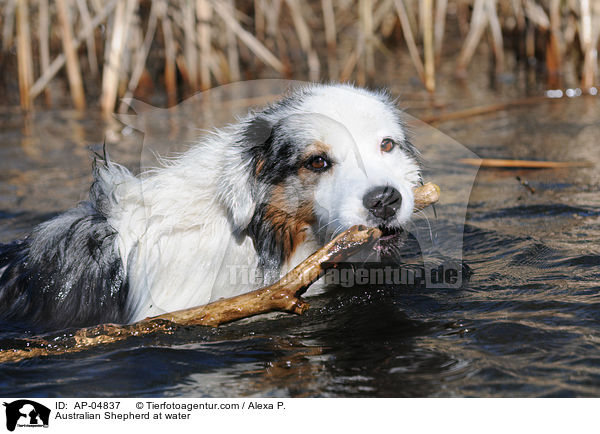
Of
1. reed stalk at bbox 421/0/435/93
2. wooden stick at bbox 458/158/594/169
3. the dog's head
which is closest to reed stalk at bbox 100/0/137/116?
reed stalk at bbox 421/0/435/93

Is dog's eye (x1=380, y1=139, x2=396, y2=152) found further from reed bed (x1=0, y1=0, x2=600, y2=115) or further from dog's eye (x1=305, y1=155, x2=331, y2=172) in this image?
reed bed (x1=0, y1=0, x2=600, y2=115)

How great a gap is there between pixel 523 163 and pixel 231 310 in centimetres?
353

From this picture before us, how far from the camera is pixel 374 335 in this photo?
3.18 metres

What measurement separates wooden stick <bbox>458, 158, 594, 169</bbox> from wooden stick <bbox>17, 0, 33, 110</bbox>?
15.7ft

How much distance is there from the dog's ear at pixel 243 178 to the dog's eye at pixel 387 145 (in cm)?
56

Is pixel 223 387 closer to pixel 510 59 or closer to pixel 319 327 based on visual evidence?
pixel 319 327

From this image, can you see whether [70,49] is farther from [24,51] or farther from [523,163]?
[523,163]

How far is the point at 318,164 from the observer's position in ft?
11.0

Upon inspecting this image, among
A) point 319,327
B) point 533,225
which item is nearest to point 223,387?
point 319,327
